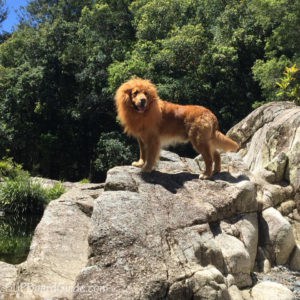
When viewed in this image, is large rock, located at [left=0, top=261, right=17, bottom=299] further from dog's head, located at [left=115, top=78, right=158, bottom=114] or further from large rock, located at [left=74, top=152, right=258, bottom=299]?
dog's head, located at [left=115, top=78, right=158, bottom=114]

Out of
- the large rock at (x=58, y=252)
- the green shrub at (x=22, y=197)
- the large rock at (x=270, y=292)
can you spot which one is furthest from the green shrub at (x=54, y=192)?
the large rock at (x=270, y=292)

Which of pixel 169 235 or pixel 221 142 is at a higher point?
pixel 221 142

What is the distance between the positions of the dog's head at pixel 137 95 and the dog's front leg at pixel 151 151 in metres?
0.51

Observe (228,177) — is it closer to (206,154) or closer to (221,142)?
(221,142)

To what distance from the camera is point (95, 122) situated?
24.6m

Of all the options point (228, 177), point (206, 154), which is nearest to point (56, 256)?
point (206, 154)

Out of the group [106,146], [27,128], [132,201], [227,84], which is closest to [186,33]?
[227,84]

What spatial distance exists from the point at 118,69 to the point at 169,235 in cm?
1456

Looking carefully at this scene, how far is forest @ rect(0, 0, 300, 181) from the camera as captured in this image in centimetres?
2091

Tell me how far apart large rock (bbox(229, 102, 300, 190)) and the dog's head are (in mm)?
4372

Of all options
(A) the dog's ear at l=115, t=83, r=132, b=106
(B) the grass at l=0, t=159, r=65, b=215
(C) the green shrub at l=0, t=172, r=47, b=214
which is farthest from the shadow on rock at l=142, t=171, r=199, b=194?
(C) the green shrub at l=0, t=172, r=47, b=214

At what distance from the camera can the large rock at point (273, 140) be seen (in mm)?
11477

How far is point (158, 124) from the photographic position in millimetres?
8414

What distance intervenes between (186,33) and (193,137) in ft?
43.9
